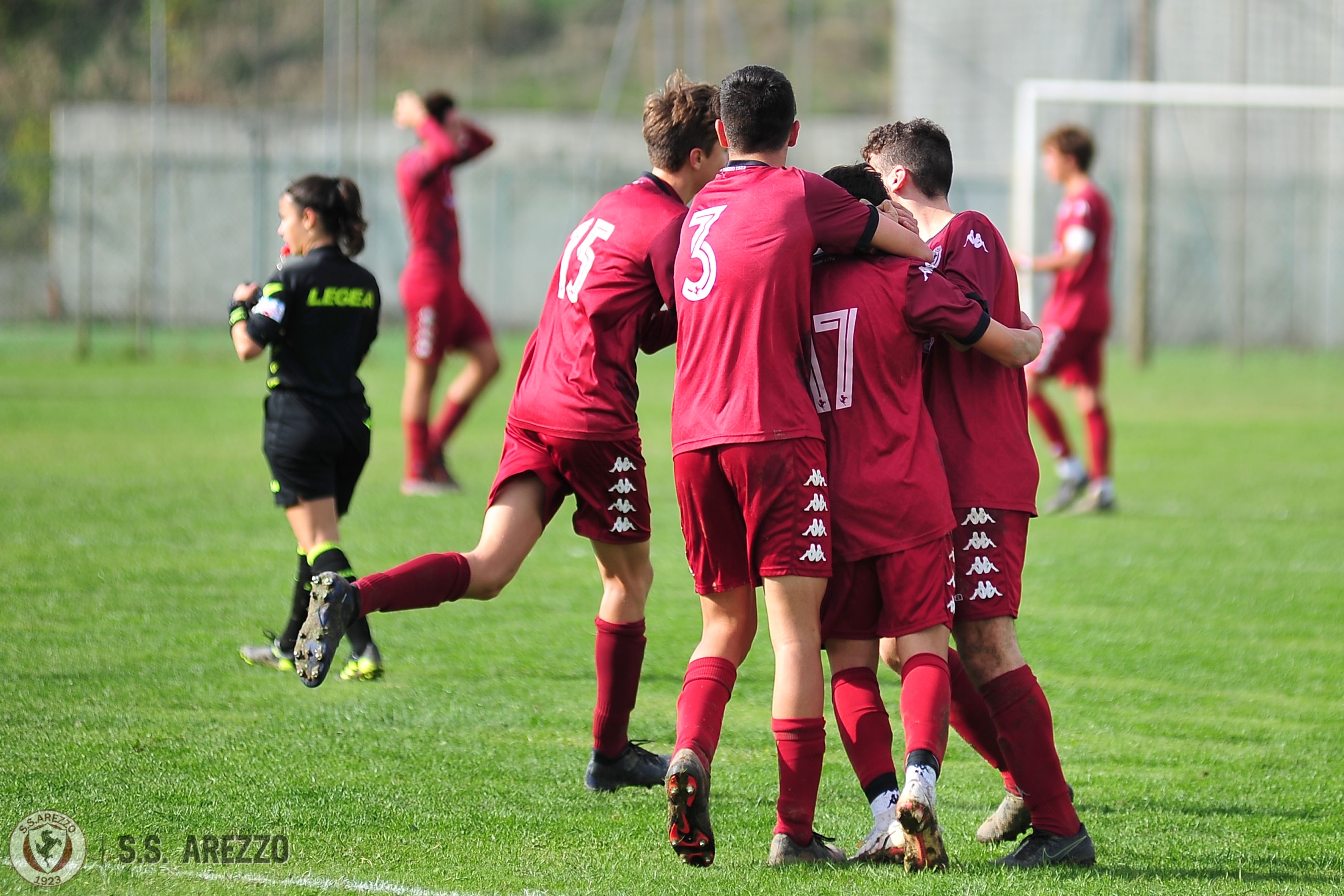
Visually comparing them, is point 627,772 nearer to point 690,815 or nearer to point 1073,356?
point 690,815

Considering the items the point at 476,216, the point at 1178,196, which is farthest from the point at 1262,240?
the point at 476,216

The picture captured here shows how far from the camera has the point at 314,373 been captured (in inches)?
214

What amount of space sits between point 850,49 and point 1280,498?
1435 inches

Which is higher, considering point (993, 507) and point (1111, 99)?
point (1111, 99)

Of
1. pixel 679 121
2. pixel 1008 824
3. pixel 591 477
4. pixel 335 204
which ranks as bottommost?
pixel 1008 824

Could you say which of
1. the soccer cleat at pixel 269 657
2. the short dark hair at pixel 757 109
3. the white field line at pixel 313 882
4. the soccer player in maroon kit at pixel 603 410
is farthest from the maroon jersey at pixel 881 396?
the soccer cleat at pixel 269 657

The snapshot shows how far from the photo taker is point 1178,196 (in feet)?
89.2

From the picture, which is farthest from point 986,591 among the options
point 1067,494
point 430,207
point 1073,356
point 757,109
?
point 430,207

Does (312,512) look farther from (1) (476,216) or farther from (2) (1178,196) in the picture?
(2) (1178,196)

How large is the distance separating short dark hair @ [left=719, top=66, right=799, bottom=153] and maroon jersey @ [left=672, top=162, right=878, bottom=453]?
0.10 m

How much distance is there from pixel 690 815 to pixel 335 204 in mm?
3001

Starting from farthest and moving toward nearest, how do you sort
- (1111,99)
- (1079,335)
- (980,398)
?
(1111,99), (1079,335), (980,398)

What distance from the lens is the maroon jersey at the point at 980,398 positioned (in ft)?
12.4

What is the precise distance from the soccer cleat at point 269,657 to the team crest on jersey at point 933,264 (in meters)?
2.98
